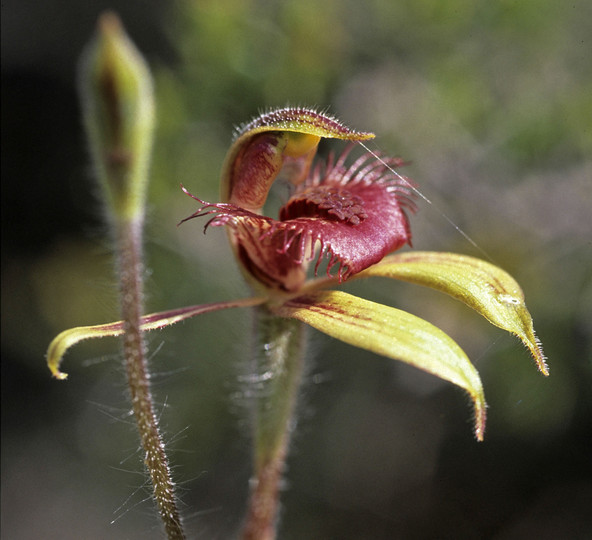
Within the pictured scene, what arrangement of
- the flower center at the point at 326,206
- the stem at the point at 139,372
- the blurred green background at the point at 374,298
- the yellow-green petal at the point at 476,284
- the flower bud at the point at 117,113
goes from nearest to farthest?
the flower bud at the point at 117,113 < the stem at the point at 139,372 < the yellow-green petal at the point at 476,284 < the flower center at the point at 326,206 < the blurred green background at the point at 374,298

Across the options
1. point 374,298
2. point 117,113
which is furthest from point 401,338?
point 374,298

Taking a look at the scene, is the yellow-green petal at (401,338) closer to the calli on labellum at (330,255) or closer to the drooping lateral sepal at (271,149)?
the calli on labellum at (330,255)

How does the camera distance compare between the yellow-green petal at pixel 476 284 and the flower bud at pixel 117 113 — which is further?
the yellow-green petal at pixel 476 284

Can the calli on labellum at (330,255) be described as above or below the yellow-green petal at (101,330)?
above

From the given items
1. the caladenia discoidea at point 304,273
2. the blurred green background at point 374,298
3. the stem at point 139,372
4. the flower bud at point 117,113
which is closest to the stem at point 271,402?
the caladenia discoidea at point 304,273

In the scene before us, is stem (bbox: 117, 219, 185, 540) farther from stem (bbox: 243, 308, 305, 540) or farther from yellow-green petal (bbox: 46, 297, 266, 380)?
stem (bbox: 243, 308, 305, 540)

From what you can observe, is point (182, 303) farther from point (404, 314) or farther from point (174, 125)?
point (404, 314)
